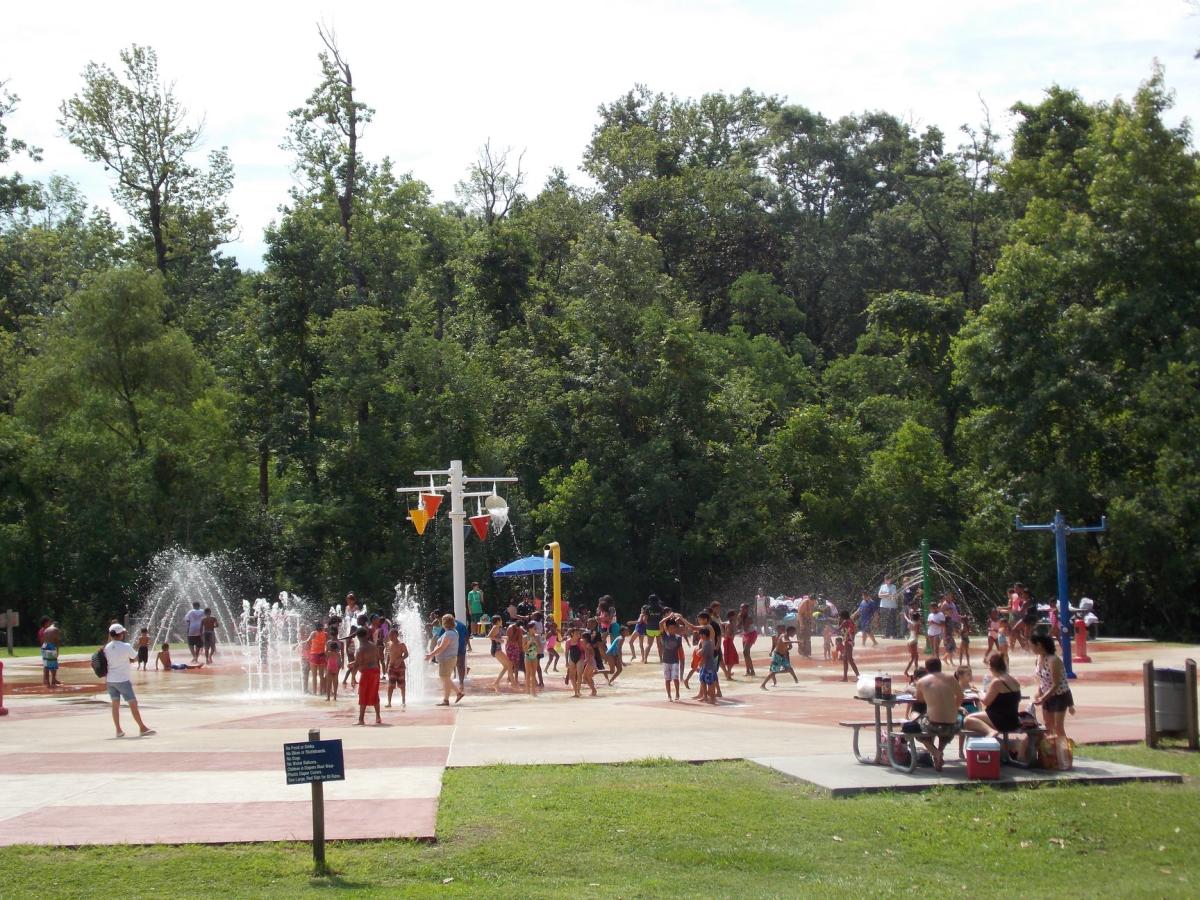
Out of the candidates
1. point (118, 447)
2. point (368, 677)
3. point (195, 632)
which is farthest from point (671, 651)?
point (118, 447)

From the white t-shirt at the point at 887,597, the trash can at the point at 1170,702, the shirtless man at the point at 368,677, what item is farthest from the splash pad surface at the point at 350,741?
the white t-shirt at the point at 887,597

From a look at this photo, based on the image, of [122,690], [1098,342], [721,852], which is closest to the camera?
[721,852]

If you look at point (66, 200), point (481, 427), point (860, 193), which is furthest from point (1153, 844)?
point (66, 200)

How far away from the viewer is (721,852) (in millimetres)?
10695

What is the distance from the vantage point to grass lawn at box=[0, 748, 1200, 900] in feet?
32.1

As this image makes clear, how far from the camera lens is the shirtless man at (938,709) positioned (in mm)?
13523

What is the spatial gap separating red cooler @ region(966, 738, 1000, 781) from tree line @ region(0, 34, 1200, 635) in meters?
28.2

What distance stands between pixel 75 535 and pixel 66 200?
3670 cm

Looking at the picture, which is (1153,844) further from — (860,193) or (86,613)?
(860,193)

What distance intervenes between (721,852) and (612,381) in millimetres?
38917

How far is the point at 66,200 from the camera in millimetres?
77562

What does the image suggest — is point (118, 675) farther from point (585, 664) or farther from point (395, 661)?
point (585, 664)

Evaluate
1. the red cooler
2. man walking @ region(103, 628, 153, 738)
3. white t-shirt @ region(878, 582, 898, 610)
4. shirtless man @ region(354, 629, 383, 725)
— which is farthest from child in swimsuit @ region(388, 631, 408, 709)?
white t-shirt @ region(878, 582, 898, 610)

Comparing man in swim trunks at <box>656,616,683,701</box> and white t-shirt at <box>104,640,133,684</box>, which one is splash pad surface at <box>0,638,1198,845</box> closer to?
man in swim trunks at <box>656,616,683,701</box>
